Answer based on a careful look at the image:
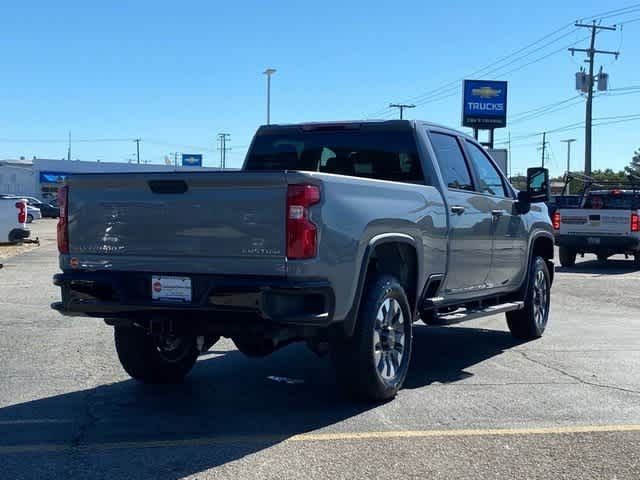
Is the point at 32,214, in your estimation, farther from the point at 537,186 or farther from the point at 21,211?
the point at 537,186

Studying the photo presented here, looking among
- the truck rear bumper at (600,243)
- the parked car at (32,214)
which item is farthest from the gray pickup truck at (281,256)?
the parked car at (32,214)

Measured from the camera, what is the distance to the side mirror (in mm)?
8625

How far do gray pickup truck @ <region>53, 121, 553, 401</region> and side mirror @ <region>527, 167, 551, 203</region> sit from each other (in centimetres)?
151

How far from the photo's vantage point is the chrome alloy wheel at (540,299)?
9.19m

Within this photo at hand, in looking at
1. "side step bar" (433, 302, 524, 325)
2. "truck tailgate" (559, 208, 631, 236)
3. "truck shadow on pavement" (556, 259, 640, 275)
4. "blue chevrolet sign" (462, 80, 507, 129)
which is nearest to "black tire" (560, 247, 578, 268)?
"truck shadow on pavement" (556, 259, 640, 275)

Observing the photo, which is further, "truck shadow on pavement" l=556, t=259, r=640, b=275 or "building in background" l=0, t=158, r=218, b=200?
"building in background" l=0, t=158, r=218, b=200

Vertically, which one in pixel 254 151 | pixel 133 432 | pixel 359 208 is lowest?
pixel 133 432

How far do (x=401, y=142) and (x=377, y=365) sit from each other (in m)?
2.15

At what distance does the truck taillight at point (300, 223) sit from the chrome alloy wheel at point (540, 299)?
15.4 ft

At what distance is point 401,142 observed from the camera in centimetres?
720

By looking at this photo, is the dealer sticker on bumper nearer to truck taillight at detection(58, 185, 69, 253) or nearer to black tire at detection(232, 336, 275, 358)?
black tire at detection(232, 336, 275, 358)

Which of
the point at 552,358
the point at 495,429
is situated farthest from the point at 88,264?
the point at 552,358

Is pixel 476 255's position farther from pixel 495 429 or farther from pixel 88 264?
pixel 88 264

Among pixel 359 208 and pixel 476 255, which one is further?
pixel 476 255
